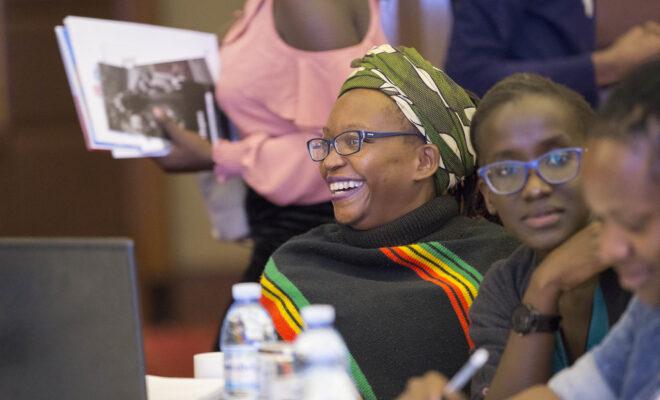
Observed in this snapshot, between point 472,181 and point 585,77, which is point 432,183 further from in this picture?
point 585,77

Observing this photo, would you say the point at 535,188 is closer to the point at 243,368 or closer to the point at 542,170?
the point at 542,170

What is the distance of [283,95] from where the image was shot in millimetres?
3184

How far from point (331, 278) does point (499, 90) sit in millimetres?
635

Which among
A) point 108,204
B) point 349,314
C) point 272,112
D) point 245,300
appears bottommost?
point 108,204

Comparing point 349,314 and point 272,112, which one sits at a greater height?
point 272,112

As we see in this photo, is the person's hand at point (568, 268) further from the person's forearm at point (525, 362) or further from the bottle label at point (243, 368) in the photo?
the bottle label at point (243, 368)

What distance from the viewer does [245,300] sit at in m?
1.88

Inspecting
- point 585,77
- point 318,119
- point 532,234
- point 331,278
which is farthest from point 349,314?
point 585,77

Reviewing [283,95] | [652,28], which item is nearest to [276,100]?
[283,95]

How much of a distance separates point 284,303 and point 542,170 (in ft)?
2.59

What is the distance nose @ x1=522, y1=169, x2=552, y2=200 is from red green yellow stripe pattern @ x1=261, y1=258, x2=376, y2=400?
A: 651mm

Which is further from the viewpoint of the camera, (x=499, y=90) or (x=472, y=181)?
(x=472, y=181)

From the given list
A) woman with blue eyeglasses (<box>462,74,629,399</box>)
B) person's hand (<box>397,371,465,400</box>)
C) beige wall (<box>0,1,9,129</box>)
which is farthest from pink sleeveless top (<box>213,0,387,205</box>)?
beige wall (<box>0,1,9,129</box>)

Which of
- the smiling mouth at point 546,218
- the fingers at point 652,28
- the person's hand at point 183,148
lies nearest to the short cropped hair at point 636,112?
the smiling mouth at point 546,218
